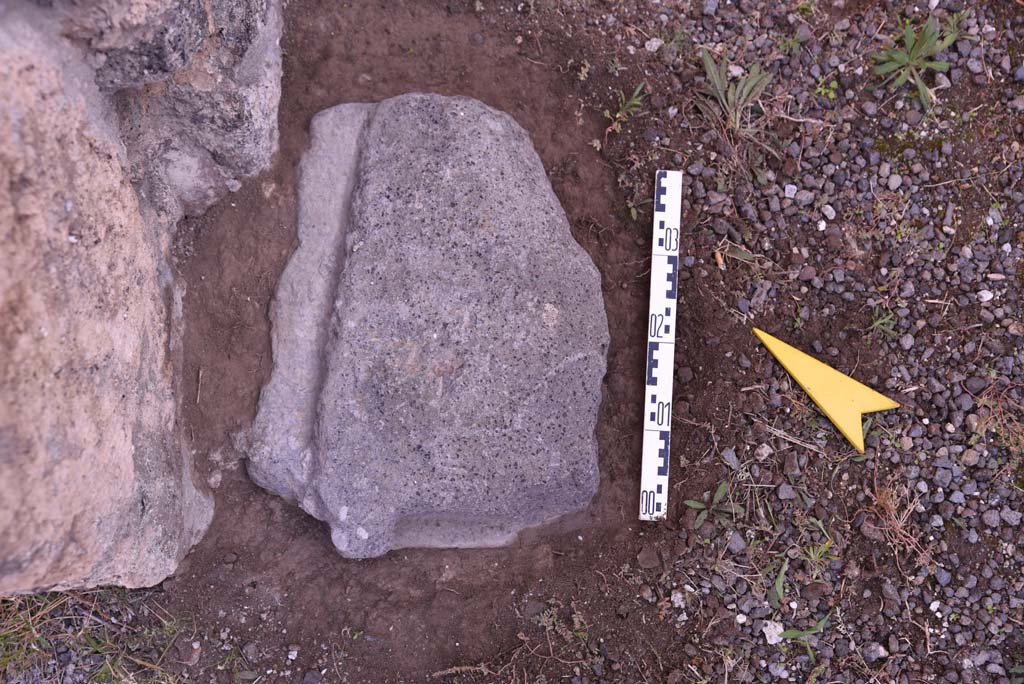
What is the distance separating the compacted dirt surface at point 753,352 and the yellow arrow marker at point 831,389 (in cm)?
5

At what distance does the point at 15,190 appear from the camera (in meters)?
1.52

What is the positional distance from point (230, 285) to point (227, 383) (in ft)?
1.03

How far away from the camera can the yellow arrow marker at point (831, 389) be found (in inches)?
111

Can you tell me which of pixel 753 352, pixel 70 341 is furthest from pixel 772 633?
pixel 70 341

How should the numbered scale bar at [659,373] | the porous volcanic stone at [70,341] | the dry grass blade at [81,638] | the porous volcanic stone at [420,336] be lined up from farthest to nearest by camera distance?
the numbered scale bar at [659,373] < the dry grass blade at [81,638] < the porous volcanic stone at [420,336] < the porous volcanic stone at [70,341]

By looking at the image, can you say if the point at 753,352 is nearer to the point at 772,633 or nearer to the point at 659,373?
the point at 659,373

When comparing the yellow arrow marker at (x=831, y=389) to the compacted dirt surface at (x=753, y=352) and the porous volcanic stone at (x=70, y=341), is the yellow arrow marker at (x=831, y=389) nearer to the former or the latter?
the compacted dirt surface at (x=753, y=352)

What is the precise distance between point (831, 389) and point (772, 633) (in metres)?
0.94

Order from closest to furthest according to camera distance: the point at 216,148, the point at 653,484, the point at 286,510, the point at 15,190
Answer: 1. the point at 15,190
2. the point at 216,148
3. the point at 286,510
4. the point at 653,484

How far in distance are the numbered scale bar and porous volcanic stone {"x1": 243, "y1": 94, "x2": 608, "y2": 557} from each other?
14.2 inches

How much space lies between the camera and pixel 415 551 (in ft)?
8.48

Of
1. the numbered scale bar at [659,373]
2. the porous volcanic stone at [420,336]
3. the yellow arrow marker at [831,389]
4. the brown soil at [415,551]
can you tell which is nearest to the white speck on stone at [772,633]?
the brown soil at [415,551]

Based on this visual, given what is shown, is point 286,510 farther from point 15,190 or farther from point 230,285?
point 15,190

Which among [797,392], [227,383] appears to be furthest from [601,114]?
[227,383]
